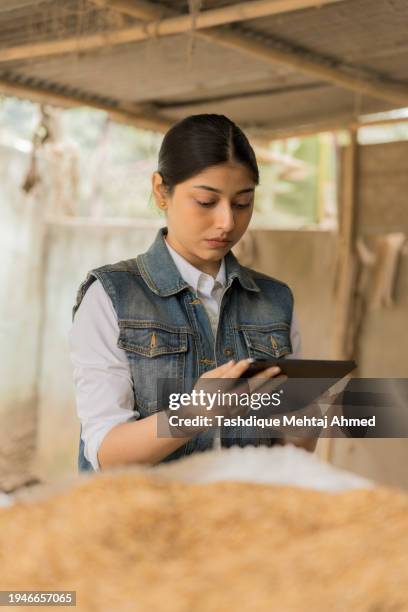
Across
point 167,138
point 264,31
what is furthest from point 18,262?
point 167,138

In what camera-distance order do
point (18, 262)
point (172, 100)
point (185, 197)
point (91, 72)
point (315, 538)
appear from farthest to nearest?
point (18, 262)
point (172, 100)
point (91, 72)
point (185, 197)
point (315, 538)

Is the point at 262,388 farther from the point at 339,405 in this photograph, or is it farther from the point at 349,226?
the point at 349,226

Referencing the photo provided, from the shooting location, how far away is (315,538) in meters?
0.90

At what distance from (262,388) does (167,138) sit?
24.6 inches

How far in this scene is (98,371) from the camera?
1585mm

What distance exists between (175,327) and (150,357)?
84mm

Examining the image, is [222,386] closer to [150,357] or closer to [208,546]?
[150,357]

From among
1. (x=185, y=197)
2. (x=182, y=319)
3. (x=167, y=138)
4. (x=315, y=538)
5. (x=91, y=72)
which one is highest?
(x=91, y=72)

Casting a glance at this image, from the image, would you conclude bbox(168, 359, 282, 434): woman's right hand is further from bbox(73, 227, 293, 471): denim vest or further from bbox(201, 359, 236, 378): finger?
bbox(73, 227, 293, 471): denim vest

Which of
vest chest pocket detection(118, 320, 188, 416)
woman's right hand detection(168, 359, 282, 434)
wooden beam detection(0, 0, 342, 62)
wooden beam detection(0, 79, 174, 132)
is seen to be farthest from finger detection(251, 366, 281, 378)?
wooden beam detection(0, 79, 174, 132)

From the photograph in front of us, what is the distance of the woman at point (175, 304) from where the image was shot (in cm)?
159

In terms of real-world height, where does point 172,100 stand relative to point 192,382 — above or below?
above

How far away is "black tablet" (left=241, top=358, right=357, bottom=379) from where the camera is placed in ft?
4.36

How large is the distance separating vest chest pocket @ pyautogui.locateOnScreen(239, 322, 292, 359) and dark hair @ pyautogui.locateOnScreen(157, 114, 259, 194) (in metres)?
0.31
